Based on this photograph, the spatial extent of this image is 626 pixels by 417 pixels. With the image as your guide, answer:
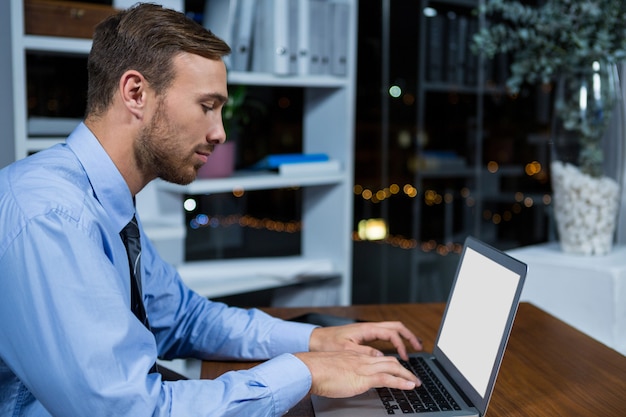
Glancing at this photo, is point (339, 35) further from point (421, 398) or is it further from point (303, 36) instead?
point (421, 398)

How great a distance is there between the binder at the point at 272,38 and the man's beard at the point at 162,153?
1.40 meters

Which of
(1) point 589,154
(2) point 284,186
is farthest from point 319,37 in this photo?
(1) point 589,154

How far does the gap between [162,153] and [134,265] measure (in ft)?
0.64

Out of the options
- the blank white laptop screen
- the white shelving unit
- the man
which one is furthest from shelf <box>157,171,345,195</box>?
the blank white laptop screen

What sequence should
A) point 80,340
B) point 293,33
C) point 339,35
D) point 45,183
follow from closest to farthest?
point 80,340 < point 45,183 < point 293,33 < point 339,35

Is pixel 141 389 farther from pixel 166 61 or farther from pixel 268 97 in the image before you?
pixel 268 97

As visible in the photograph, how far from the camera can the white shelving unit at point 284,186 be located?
2053 mm

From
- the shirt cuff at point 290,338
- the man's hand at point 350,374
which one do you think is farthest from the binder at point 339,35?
the man's hand at point 350,374

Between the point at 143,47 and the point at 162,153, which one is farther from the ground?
the point at 143,47

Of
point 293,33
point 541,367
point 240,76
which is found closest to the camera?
point 541,367

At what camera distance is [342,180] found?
2814 millimetres

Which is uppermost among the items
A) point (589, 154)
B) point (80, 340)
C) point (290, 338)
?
point (589, 154)

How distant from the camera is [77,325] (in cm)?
90

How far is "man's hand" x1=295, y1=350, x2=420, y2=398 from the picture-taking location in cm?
105
